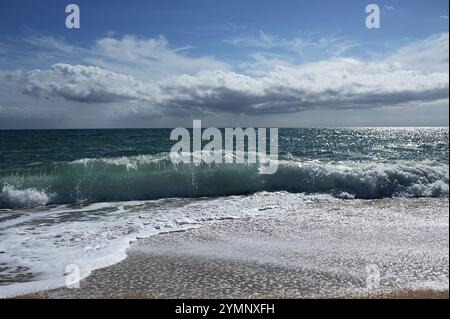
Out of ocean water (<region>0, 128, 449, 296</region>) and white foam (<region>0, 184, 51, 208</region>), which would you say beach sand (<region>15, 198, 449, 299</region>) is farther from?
white foam (<region>0, 184, 51, 208</region>)

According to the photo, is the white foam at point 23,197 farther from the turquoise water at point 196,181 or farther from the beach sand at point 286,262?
the beach sand at point 286,262

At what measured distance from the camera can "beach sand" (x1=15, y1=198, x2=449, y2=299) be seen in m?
5.46

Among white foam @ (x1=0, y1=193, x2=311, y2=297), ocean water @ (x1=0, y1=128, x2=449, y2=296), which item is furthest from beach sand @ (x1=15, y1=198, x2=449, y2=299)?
ocean water @ (x1=0, y1=128, x2=449, y2=296)

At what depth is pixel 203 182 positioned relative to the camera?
1659 centimetres

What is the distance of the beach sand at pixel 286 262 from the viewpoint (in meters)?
5.46

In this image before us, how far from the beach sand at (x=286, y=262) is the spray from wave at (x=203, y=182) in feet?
18.0

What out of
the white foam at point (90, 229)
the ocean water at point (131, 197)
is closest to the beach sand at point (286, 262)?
the white foam at point (90, 229)

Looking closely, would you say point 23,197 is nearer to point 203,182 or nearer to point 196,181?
point 196,181

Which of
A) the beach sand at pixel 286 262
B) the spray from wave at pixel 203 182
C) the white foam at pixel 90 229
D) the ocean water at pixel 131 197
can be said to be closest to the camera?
the beach sand at pixel 286 262

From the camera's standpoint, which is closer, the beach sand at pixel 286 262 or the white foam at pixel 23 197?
the beach sand at pixel 286 262

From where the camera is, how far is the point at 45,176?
17.1 metres

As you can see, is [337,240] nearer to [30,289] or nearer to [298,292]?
[298,292]

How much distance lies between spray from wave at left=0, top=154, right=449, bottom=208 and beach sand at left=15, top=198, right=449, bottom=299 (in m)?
5.49

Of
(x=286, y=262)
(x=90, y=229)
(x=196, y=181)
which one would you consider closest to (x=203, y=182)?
(x=196, y=181)
